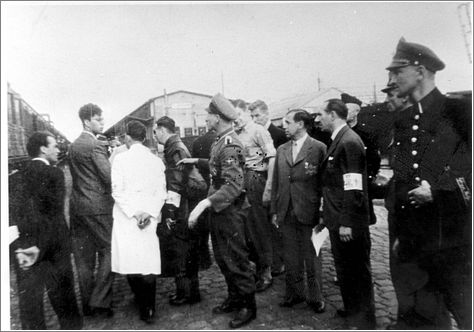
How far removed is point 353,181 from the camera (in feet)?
8.23

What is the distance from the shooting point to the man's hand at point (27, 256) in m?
2.43

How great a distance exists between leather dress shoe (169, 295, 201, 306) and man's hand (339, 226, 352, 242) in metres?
1.59

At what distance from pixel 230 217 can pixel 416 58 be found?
6.23ft

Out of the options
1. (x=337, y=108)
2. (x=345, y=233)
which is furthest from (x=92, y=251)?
(x=337, y=108)

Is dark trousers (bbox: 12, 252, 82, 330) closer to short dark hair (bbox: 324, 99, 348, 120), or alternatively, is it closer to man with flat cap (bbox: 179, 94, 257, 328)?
man with flat cap (bbox: 179, 94, 257, 328)

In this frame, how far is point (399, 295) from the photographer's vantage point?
2430 millimetres

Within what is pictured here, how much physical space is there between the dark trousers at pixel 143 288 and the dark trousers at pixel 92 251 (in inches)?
14.1

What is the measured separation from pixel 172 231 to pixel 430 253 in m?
2.28

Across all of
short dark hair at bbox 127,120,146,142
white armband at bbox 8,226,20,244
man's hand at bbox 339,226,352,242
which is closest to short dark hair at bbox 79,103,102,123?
short dark hair at bbox 127,120,146,142

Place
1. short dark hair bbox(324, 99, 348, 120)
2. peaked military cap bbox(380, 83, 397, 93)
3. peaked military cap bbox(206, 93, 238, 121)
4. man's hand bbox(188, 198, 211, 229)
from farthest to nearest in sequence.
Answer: peaked military cap bbox(206, 93, 238, 121) < short dark hair bbox(324, 99, 348, 120) < man's hand bbox(188, 198, 211, 229) < peaked military cap bbox(380, 83, 397, 93)

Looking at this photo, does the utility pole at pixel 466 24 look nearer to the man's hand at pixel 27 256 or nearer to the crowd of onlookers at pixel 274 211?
the crowd of onlookers at pixel 274 211

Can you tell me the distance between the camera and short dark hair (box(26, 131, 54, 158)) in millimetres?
2656

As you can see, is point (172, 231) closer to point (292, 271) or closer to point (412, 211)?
point (292, 271)

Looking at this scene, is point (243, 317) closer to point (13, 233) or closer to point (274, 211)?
point (274, 211)
